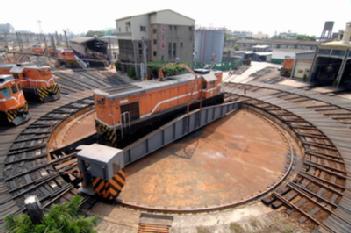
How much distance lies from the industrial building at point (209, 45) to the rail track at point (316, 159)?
131 ft

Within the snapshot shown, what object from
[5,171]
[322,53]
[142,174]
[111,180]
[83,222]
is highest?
[322,53]

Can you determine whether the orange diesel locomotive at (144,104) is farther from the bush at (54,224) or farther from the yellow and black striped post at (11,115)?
the bush at (54,224)

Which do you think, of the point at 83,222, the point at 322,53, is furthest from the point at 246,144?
the point at 322,53

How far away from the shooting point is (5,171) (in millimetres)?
11383

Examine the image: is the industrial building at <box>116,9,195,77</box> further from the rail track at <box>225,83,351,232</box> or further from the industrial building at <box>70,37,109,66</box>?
the rail track at <box>225,83,351,232</box>

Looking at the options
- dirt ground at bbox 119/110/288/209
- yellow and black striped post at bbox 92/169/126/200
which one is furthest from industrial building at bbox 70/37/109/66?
yellow and black striped post at bbox 92/169/126/200

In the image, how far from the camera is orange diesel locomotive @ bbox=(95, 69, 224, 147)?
1352 centimetres

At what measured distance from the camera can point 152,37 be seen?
34.6 m

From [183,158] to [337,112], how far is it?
16.6 metres

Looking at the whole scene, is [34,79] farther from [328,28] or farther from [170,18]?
[328,28]

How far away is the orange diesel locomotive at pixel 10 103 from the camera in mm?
14779

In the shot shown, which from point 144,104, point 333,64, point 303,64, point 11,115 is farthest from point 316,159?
point 333,64

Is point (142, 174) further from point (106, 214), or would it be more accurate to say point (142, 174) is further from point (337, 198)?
point (337, 198)

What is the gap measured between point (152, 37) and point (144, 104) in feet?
75.6
